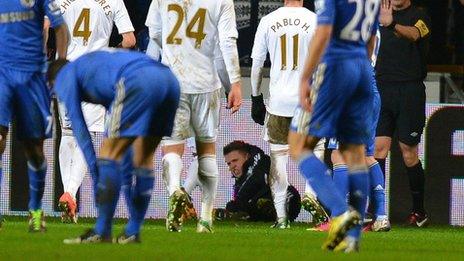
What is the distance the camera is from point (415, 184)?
51.6 feet

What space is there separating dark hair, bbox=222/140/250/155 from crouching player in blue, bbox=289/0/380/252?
5.80 metres

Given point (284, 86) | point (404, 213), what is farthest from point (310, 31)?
point (404, 213)

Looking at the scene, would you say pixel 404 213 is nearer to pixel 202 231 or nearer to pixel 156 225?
pixel 156 225

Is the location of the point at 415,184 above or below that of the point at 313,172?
below

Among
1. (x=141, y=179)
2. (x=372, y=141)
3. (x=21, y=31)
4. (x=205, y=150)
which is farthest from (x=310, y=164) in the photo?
(x=372, y=141)

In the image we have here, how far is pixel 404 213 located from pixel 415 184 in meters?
0.63

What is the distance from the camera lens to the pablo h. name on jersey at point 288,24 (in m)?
14.4

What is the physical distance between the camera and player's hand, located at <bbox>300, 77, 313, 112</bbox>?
1003 centimetres

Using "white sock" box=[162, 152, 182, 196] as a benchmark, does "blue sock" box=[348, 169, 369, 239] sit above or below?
above

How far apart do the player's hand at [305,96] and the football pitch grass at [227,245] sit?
91 cm

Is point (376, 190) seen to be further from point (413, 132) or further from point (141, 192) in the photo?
point (141, 192)

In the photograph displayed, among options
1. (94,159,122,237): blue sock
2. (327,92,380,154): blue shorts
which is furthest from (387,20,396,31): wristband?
(94,159,122,237): blue sock

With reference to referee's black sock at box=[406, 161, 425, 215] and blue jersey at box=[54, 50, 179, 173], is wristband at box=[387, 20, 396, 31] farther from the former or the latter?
blue jersey at box=[54, 50, 179, 173]

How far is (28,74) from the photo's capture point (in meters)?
12.4
